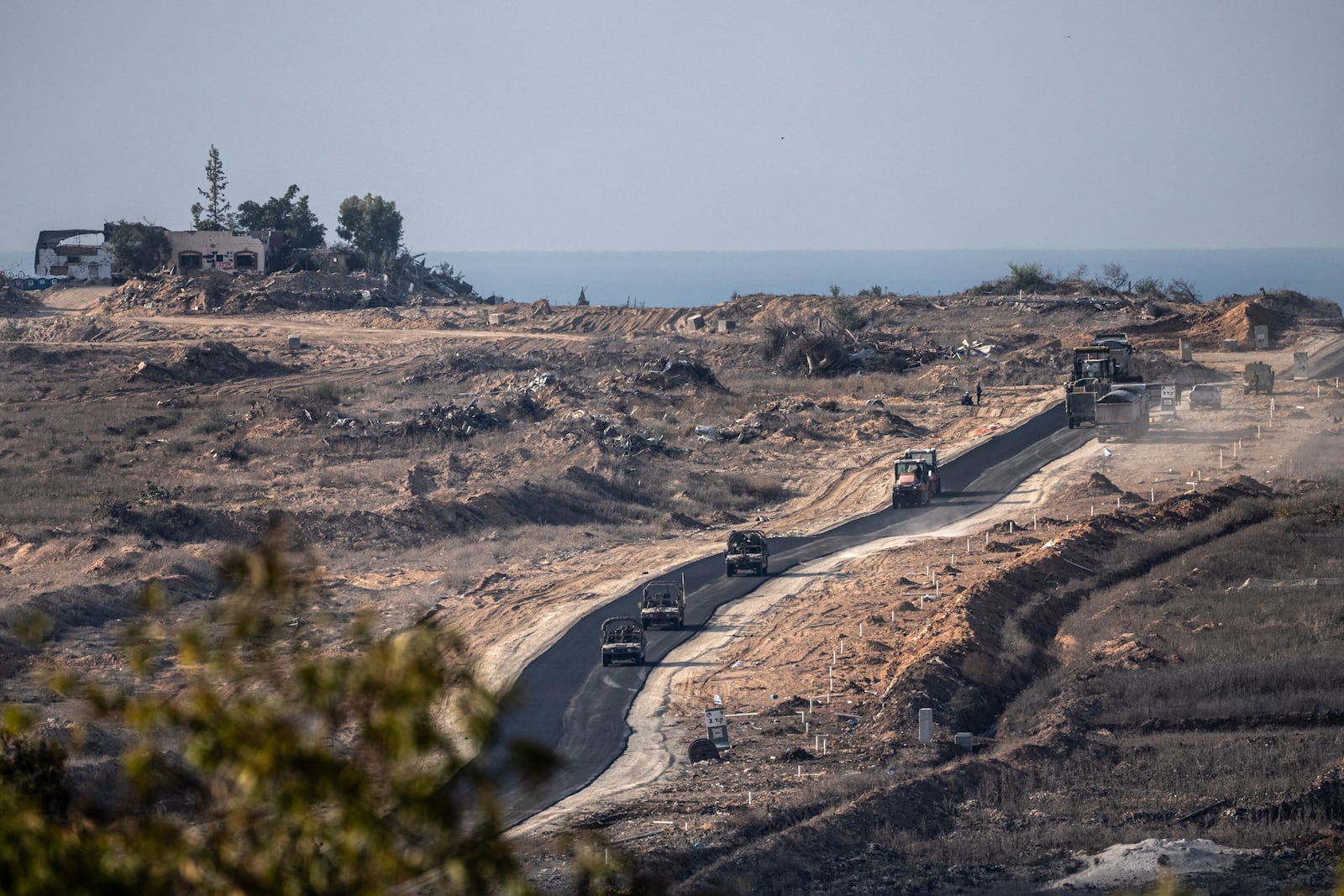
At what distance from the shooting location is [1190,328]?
80812 mm

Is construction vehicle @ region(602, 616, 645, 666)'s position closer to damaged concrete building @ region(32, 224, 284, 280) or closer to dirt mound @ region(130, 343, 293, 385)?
dirt mound @ region(130, 343, 293, 385)

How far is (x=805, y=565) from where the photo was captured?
35.6m

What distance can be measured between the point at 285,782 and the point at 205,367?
6837 cm

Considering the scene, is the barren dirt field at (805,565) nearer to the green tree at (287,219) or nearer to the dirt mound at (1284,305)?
the dirt mound at (1284,305)

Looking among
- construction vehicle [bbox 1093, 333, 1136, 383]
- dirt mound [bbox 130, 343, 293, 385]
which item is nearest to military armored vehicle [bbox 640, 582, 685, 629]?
construction vehicle [bbox 1093, 333, 1136, 383]

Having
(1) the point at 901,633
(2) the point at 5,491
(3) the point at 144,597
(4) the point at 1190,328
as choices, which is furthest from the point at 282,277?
(3) the point at 144,597

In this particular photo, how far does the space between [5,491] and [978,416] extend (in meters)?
40.3

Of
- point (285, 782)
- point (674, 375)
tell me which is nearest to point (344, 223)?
point (674, 375)

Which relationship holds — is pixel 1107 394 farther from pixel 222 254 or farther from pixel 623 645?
pixel 222 254

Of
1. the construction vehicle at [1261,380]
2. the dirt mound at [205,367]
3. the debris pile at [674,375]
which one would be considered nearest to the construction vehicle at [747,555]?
the debris pile at [674,375]

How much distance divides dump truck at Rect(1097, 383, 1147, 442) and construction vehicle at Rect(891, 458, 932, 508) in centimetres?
1183

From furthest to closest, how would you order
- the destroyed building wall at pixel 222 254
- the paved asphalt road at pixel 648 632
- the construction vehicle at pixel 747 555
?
the destroyed building wall at pixel 222 254 < the construction vehicle at pixel 747 555 < the paved asphalt road at pixel 648 632

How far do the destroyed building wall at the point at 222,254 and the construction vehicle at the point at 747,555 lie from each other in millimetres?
74534

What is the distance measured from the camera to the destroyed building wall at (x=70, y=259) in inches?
4082
